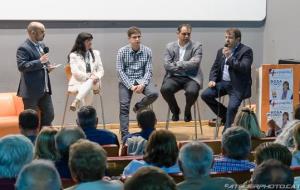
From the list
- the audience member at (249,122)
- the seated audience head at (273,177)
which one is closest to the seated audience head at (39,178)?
the seated audience head at (273,177)

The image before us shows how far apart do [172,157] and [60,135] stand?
740 millimetres

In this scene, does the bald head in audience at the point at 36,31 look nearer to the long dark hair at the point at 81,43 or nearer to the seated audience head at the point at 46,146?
the long dark hair at the point at 81,43

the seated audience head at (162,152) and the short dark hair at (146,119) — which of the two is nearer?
the seated audience head at (162,152)

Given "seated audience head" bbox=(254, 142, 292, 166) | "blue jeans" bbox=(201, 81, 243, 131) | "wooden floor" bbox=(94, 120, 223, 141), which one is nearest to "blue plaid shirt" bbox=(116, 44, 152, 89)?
"blue jeans" bbox=(201, 81, 243, 131)

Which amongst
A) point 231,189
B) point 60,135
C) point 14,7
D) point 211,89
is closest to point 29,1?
point 14,7

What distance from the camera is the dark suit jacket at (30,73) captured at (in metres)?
6.01

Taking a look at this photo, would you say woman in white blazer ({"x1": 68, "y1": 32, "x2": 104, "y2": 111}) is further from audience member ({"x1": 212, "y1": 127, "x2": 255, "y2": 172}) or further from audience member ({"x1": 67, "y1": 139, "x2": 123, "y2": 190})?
audience member ({"x1": 67, "y1": 139, "x2": 123, "y2": 190})

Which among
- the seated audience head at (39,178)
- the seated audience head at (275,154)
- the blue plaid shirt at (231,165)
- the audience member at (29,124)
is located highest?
the audience member at (29,124)

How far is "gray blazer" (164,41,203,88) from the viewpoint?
6.88 m

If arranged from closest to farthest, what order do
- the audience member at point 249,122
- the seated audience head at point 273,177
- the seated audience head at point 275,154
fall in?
the seated audience head at point 273,177 → the seated audience head at point 275,154 → the audience member at point 249,122

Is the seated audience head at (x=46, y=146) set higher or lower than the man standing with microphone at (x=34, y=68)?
lower

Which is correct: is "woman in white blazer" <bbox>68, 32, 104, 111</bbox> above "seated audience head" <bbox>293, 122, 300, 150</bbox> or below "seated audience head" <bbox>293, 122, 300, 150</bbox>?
above

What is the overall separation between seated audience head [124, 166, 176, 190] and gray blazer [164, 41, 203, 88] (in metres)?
4.71

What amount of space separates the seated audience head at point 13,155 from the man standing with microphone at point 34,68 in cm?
293
